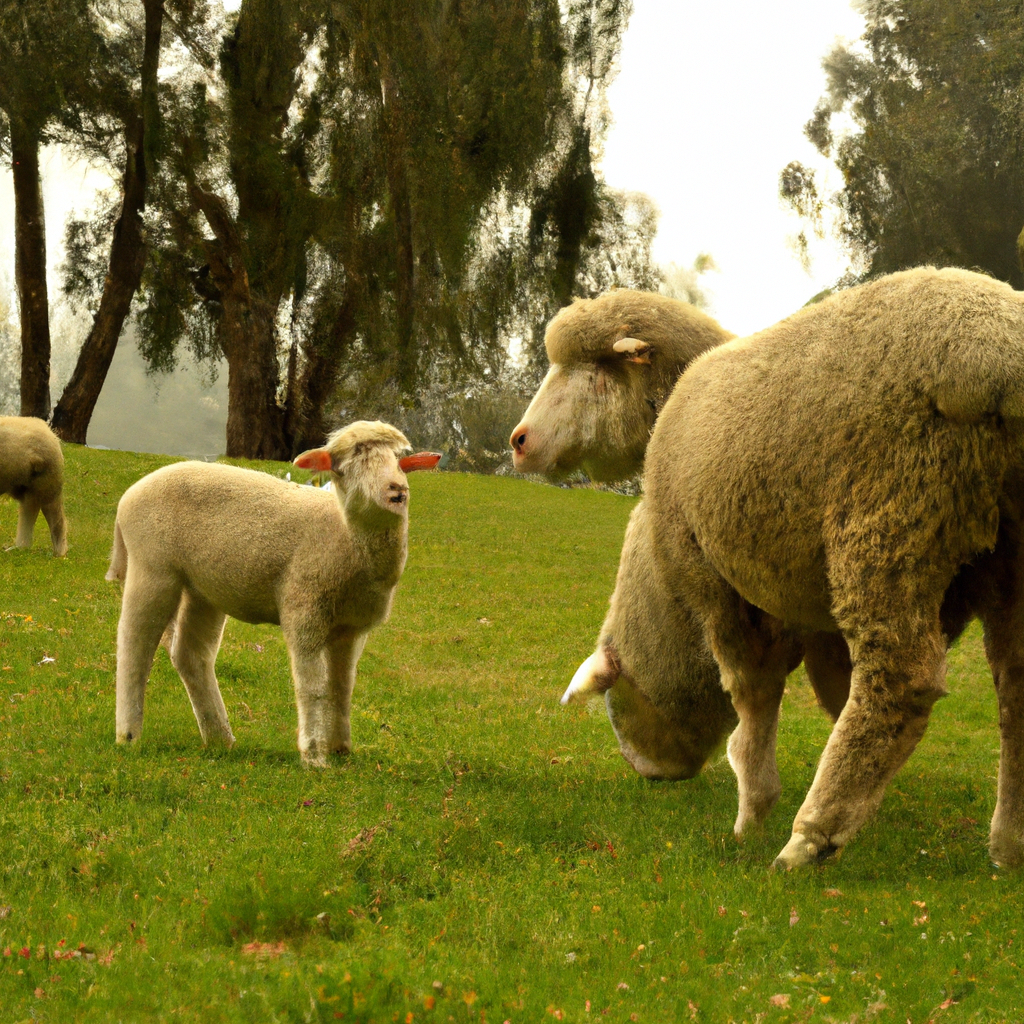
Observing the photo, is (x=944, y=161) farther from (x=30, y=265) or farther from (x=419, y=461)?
(x=419, y=461)

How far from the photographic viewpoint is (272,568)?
6.68 m

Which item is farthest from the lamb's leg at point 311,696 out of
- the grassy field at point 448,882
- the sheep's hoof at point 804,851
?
the sheep's hoof at point 804,851

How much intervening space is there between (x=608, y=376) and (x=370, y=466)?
1546 millimetres

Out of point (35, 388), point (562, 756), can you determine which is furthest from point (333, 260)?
point (562, 756)

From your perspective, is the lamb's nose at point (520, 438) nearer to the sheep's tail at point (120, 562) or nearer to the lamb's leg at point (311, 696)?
the lamb's leg at point (311, 696)

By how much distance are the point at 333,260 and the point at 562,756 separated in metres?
21.3

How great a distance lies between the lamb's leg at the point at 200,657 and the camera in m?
7.17

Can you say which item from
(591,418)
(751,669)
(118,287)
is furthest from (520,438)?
(118,287)

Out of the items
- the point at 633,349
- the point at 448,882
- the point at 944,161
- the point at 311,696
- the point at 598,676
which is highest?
the point at 944,161

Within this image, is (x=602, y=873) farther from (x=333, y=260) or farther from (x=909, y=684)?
(x=333, y=260)

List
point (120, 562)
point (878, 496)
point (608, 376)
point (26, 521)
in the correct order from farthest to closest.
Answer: point (26, 521), point (120, 562), point (608, 376), point (878, 496)

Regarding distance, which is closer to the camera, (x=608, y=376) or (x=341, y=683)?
(x=608, y=376)

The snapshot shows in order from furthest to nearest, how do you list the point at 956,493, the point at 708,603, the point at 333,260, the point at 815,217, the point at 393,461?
1. the point at 815,217
2. the point at 333,260
3. the point at 393,461
4. the point at 708,603
5. the point at 956,493

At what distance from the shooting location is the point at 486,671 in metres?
12.5
